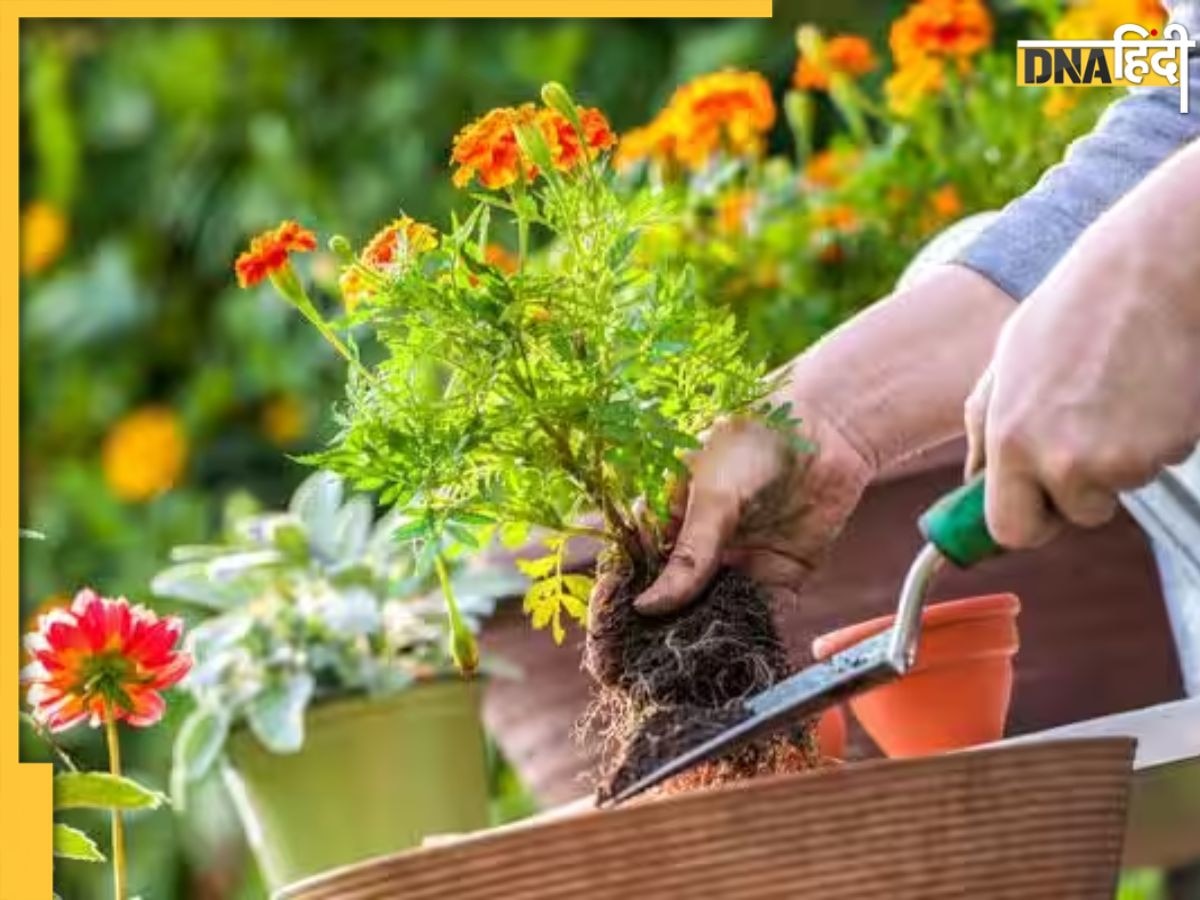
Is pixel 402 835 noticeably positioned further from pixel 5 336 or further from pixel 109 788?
pixel 109 788

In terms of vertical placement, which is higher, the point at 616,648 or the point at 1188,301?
the point at 1188,301

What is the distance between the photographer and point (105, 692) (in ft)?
6.19

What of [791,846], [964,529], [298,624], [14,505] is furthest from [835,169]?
[791,846]

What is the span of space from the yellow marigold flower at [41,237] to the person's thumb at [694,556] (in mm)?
2789

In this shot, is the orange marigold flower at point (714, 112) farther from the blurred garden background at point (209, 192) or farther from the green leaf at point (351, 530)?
the blurred garden background at point (209, 192)

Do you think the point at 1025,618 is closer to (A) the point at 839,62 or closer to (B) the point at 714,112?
(B) the point at 714,112

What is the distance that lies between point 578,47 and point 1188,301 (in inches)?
118

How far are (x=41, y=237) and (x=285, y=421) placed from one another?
1.67ft

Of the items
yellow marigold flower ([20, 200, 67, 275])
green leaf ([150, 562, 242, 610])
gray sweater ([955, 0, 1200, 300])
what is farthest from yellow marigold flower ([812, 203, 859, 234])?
yellow marigold flower ([20, 200, 67, 275])

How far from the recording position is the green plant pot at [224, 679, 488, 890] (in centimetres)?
285

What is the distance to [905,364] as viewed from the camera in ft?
6.38

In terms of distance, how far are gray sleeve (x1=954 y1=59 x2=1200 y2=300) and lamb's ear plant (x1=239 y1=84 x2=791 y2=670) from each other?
0.92ft

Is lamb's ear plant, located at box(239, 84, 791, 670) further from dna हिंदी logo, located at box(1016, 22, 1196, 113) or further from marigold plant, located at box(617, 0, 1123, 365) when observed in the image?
marigold plant, located at box(617, 0, 1123, 365)

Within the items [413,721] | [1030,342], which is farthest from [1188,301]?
[413,721]
